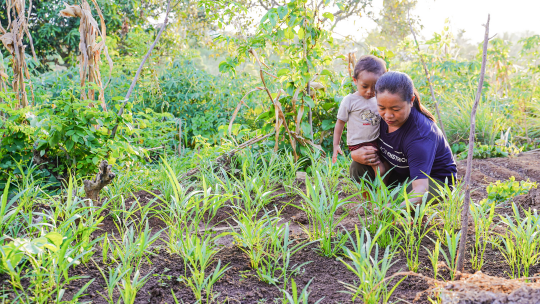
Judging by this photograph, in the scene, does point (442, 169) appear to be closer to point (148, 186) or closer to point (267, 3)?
point (148, 186)

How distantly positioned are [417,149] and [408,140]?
0.09 metres

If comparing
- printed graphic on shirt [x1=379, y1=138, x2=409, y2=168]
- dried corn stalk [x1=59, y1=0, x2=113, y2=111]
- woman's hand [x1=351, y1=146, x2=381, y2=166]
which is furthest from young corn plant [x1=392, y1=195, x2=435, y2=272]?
dried corn stalk [x1=59, y1=0, x2=113, y2=111]

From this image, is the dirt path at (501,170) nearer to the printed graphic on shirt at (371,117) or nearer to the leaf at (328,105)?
the printed graphic on shirt at (371,117)

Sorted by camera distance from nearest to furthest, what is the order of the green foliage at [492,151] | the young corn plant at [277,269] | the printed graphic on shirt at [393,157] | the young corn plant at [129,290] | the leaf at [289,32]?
the young corn plant at [129,290] < the young corn plant at [277,269] < the printed graphic on shirt at [393,157] < the leaf at [289,32] < the green foliage at [492,151]

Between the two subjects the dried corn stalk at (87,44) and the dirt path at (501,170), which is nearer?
the dried corn stalk at (87,44)

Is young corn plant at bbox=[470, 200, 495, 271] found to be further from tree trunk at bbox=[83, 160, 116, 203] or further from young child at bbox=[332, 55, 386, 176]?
tree trunk at bbox=[83, 160, 116, 203]

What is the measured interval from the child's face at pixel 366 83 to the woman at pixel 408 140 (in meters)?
0.24

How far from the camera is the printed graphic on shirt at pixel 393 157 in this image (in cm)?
256

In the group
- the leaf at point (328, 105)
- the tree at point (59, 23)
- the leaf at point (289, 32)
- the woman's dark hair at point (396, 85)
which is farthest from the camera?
the tree at point (59, 23)

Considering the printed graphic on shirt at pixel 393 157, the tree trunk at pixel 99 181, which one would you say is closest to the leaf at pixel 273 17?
the printed graphic on shirt at pixel 393 157

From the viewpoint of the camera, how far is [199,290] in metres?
1.51

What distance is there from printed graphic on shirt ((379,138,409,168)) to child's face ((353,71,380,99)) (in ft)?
1.20

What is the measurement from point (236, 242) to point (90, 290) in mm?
714

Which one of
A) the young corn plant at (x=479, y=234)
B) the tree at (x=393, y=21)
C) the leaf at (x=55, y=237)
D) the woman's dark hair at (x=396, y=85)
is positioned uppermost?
the tree at (x=393, y=21)
